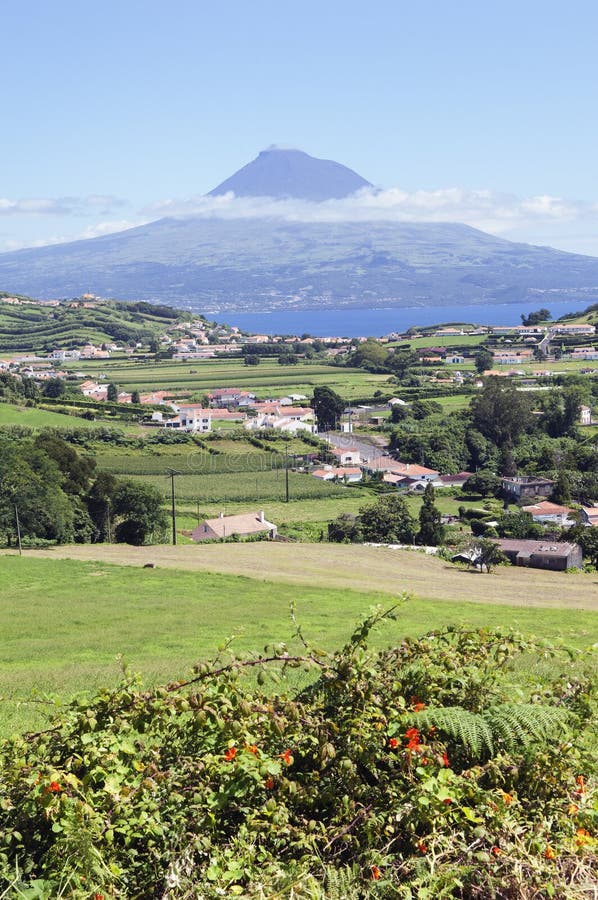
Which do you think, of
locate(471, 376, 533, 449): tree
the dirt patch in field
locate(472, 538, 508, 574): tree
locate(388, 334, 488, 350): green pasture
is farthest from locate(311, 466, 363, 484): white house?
locate(388, 334, 488, 350): green pasture

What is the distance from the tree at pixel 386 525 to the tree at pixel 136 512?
9962 mm

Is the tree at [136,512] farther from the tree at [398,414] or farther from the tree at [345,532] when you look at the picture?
the tree at [398,414]

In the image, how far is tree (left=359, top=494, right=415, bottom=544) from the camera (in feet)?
138

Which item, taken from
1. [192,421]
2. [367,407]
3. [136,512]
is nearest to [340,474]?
[192,421]

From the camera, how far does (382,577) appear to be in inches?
1040

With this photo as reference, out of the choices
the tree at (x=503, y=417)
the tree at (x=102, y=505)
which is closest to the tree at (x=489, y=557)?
the tree at (x=102, y=505)

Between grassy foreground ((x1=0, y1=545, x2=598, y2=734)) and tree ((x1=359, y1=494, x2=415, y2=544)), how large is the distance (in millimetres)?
17475

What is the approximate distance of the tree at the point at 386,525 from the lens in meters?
42.0

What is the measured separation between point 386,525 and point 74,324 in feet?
406

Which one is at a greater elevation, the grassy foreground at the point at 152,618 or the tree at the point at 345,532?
the grassy foreground at the point at 152,618

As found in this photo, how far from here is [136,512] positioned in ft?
124

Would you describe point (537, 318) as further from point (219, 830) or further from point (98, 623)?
point (219, 830)

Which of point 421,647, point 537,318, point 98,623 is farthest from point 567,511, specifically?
point 537,318

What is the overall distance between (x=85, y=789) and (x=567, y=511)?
51.0 metres
